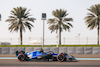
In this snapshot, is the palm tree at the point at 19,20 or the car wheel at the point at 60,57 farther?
the palm tree at the point at 19,20

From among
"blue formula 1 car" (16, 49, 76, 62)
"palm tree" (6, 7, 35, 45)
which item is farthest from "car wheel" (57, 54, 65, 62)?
"palm tree" (6, 7, 35, 45)

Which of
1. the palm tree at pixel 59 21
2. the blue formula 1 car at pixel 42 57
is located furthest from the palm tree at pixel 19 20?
the blue formula 1 car at pixel 42 57

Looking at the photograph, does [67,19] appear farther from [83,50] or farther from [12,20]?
[83,50]

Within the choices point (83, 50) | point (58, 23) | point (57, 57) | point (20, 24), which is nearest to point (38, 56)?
point (57, 57)

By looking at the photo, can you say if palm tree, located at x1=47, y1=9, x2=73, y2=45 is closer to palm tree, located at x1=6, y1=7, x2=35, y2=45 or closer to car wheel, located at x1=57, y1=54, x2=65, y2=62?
palm tree, located at x1=6, y1=7, x2=35, y2=45

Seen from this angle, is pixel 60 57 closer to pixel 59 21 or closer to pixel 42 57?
pixel 42 57

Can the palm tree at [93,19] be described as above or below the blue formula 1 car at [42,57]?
above

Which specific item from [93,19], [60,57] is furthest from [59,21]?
[60,57]

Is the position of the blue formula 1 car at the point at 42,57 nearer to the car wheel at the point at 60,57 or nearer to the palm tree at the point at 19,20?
the car wheel at the point at 60,57

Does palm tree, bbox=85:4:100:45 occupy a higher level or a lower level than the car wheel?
higher

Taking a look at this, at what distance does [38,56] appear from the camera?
17.3 m

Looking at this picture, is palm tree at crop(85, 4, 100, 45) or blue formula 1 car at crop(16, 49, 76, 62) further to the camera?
palm tree at crop(85, 4, 100, 45)

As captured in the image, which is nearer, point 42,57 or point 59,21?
point 42,57

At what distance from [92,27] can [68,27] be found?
251 inches
